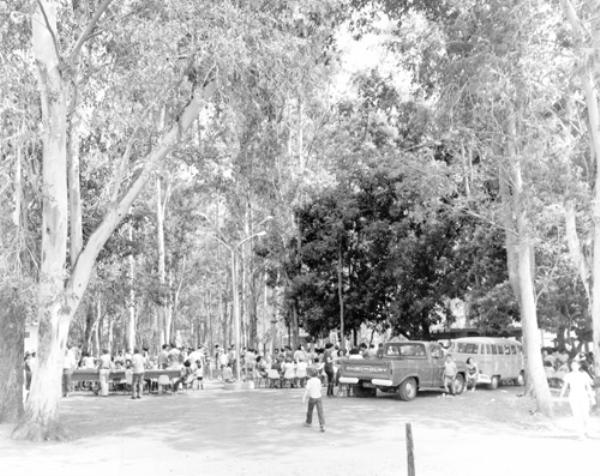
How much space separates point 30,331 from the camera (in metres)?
29.9

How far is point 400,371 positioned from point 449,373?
7.97 feet

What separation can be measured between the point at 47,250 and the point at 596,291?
13.1 meters

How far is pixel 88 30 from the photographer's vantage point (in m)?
14.7

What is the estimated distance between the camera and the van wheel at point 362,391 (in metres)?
23.1

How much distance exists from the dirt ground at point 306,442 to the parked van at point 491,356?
188 inches

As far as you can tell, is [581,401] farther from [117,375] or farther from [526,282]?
[117,375]

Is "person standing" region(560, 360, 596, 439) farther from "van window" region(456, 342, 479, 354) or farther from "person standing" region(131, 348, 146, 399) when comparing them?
"person standing" region(131, 348, 146, 399)

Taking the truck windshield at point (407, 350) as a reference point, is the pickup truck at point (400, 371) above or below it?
below

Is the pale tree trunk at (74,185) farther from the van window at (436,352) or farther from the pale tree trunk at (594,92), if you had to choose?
the van window at (436,352)

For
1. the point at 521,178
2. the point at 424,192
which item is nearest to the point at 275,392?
the point at 424,192

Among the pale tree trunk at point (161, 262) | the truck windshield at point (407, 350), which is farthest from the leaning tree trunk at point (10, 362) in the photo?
the pale tree trunk at point (161, 262)

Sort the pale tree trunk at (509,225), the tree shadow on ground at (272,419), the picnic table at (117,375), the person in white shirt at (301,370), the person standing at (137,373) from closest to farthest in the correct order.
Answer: the tree shadow on ground at (272,419) → the pale tree trunk at (509,225) → the person standing at (137,373) → the picnic table at (117,375) → the person in white shirt at (301,370)

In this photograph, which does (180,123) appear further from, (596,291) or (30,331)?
(30,331)

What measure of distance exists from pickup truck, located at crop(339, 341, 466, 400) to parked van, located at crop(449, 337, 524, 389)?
8.22ft
